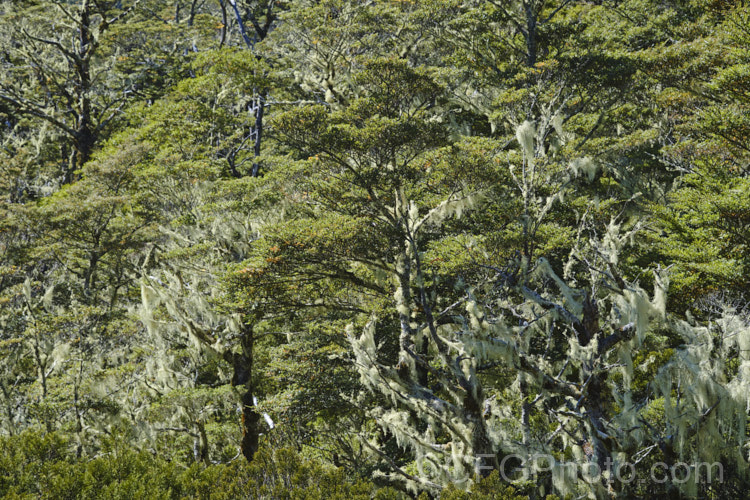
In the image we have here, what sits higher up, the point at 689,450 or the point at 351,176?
the point at 351,176

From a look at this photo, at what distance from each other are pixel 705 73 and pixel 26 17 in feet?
89.1

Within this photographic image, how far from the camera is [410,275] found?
32.4 ft

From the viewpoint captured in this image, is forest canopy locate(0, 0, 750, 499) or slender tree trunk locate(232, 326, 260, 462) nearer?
forest canopy locate(0, 0, 750, 499)

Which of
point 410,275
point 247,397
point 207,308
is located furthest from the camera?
point 207,308

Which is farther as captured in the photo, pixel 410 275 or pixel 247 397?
pixel 247 397

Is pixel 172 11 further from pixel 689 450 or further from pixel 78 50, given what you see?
pixel 689 450

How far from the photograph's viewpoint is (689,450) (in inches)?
314

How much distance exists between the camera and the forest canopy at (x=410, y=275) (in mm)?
7242

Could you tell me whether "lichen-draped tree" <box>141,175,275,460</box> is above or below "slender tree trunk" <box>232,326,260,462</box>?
above

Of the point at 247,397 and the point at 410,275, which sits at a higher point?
the point at 410,275

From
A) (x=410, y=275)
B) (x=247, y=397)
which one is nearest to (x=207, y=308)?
(x=247, y=397)

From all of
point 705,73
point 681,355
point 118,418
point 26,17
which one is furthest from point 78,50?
point 681,355

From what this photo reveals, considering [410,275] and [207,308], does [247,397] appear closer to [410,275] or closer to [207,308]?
[207,308]

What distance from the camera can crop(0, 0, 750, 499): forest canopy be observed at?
7.24m
